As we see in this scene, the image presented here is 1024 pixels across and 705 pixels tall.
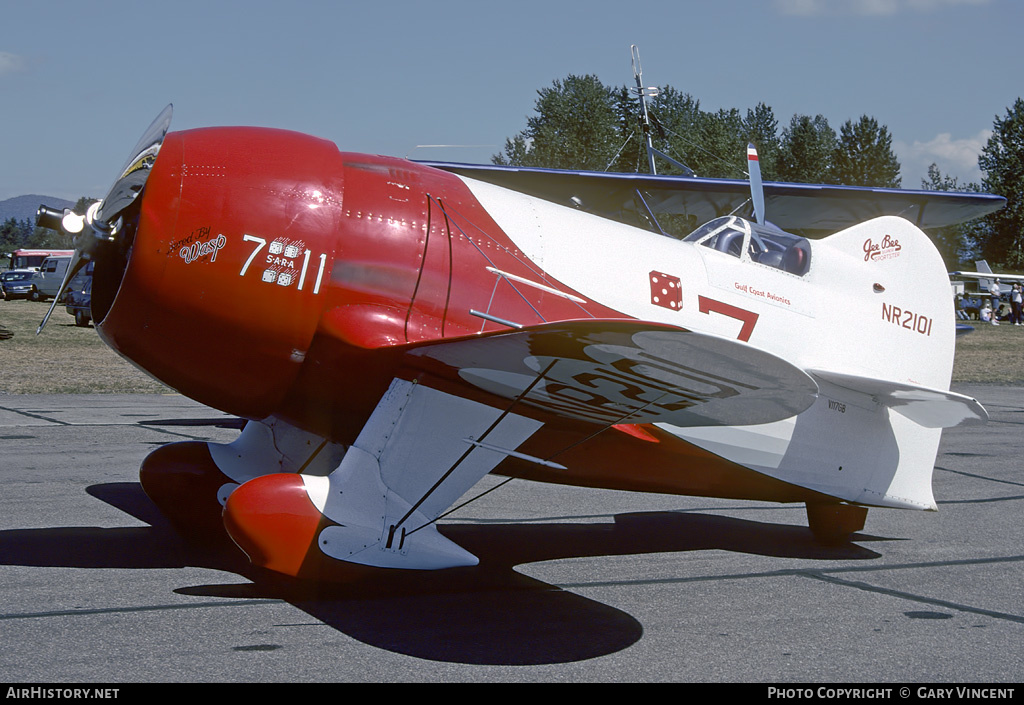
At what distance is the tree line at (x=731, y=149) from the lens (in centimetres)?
6875

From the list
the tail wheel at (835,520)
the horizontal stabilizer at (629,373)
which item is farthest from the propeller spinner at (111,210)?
the tail wheel at (835,520)

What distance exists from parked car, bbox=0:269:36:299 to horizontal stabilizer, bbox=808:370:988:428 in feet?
173

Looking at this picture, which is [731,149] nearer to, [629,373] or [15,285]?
[15,285]

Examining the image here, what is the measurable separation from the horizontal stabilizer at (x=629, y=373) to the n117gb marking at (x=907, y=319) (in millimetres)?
2680

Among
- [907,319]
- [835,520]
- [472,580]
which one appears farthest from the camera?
[907,319]

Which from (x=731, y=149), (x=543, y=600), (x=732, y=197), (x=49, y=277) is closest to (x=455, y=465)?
(x=543, y=600)

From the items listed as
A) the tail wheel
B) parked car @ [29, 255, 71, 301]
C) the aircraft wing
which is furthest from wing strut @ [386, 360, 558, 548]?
→ parked car @ [29, 255, 71, 301]

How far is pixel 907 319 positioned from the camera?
7.18m

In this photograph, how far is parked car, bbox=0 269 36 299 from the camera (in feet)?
169

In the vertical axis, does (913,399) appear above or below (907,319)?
below

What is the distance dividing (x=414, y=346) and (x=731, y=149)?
71.6m

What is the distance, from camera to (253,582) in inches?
210

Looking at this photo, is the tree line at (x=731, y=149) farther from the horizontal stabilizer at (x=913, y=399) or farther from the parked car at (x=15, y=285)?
the horizontal stabilizer at (x=913, y=399)
